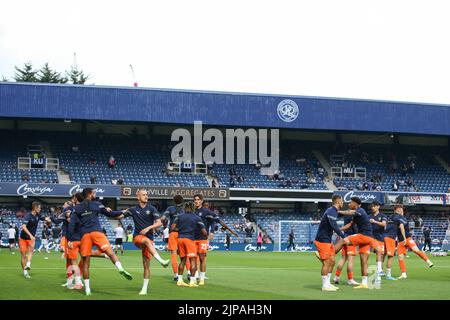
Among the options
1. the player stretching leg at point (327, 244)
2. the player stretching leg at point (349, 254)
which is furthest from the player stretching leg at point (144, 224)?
the player stretching leg at point (349, 254)

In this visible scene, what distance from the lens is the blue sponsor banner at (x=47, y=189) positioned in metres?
58.6

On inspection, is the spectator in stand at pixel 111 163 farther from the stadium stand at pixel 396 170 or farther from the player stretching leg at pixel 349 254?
the player stretching leg at pixel 349 254

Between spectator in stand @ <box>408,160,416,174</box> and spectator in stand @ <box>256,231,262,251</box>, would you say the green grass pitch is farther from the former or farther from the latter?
spectator in stand @ <box>408,160,416,174</box>

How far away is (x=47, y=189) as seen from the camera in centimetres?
5928

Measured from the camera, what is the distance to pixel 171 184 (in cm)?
6375

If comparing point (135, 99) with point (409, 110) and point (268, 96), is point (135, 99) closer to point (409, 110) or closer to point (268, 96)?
point (268, 96)

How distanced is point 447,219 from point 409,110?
10064 millimetres

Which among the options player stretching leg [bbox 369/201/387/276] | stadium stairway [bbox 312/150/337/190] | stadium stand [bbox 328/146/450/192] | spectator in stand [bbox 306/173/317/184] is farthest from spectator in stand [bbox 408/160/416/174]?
player stretching leg [bbox 369/201/387/276]

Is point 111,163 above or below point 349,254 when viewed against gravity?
above

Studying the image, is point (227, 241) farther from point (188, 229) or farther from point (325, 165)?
point (188, 229)

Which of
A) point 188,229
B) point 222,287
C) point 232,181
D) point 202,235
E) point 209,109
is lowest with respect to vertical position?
point 222,287

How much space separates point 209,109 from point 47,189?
583 inches

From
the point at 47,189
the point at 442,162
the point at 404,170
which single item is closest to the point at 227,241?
the point at 47,189
